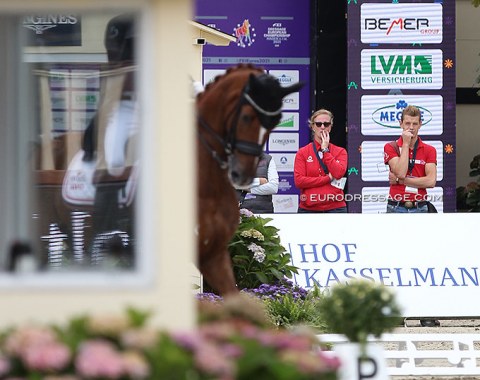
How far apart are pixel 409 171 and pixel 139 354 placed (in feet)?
31.6

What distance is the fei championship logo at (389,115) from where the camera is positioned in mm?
15844

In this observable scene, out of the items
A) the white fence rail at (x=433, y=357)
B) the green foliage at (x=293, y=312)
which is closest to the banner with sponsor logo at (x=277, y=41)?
the green foliage at (x=293, y=312)

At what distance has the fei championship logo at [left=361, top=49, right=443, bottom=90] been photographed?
52.3 feet

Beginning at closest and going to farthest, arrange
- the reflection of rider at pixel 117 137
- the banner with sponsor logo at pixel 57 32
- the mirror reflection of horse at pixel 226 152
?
1. the reflection of rider at pixel 117 137
2. the banner with sponsor logo at pixel 57 32
3. the mirror reflection of horse at pixel 226 152

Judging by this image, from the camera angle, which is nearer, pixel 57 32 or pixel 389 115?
pixel 57 32

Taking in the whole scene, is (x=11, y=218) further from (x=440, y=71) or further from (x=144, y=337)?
(x=440, y=71)

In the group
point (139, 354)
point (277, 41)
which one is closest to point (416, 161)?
point (277, 41)

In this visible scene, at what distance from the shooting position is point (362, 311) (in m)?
6.32

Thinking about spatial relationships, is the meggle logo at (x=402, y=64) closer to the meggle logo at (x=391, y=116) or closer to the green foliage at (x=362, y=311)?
the meggle logo at (x=391, y=116)

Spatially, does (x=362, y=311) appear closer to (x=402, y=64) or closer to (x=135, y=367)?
(x=135, y=367)

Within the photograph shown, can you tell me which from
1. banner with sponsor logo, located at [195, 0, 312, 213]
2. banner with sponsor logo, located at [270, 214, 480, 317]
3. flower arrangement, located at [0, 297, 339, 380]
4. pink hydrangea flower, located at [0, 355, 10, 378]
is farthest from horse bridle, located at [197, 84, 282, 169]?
banner with sponsor logo, located at [195, 0, 312, 213]

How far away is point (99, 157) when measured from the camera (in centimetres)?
645

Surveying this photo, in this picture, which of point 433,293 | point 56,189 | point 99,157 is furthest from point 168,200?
point 433,293

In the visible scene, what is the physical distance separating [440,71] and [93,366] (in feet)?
40.4
